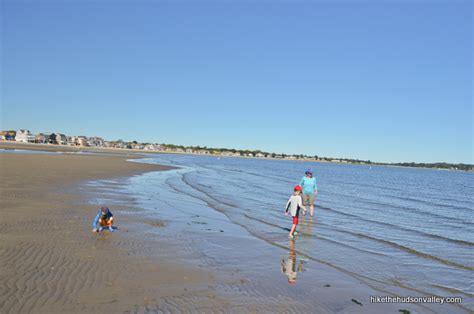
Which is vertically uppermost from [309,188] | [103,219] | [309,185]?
[309,185]

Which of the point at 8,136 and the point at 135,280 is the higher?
the point at 8,136

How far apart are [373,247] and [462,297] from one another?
165 inches

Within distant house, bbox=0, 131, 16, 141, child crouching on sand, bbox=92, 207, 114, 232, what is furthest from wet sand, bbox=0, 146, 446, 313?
distant house, bbox=0, 131, 16, 141

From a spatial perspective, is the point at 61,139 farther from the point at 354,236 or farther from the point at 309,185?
the point at 354,236

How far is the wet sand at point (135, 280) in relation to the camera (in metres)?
5.80

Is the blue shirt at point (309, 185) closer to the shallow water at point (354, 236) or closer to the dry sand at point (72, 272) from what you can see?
the shallow water at point (354, 236)

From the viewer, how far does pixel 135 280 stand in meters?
6.80

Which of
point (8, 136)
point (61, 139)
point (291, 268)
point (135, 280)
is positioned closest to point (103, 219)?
point (135, 280)

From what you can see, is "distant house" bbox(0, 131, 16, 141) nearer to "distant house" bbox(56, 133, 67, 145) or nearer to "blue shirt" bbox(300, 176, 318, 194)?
"distant house" bbox(56, 133, 67, 145)

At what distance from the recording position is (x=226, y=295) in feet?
21.2

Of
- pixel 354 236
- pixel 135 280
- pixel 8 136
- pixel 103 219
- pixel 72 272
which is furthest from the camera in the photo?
pixel 8 136

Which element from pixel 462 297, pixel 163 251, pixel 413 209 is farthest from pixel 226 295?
pixel 413 209

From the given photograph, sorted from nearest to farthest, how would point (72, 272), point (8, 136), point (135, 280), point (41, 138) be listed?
point (135, 280)
point (72, 272)
point (41, 138)
point (8, 136)

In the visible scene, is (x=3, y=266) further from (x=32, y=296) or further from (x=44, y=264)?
(x=32, y=296)
